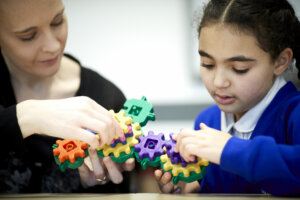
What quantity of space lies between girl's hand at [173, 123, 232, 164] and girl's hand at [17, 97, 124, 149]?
111 mm

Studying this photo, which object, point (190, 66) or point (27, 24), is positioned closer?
point (27, 24)

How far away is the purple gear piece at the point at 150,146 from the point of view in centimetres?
60

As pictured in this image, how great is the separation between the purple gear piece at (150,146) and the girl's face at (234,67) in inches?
5.0

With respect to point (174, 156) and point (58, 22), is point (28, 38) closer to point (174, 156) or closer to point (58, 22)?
point (58, 22)

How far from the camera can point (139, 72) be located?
97 centimetres

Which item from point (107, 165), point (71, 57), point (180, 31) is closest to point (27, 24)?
point (71, 57)

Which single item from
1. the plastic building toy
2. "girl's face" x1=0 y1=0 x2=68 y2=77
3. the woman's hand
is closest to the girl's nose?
the plastic building toy

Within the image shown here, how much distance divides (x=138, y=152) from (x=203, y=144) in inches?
5.0

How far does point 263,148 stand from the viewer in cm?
51

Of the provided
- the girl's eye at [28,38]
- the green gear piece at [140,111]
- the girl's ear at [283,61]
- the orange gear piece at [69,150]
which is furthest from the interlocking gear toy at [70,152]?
the girl's ear at [283,61]

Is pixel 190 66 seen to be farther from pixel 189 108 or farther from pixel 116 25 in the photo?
pixel 116 25

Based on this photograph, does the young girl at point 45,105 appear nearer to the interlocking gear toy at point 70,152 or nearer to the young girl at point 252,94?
the interlocking gear toy at point 70,152

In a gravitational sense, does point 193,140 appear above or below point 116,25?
below

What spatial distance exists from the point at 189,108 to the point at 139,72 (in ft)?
0.57
